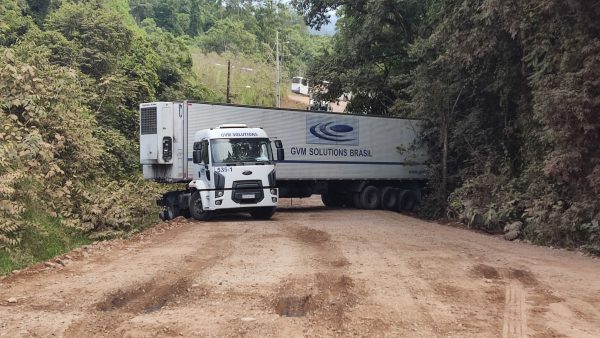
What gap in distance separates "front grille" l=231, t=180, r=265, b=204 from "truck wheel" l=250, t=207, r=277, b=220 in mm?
827

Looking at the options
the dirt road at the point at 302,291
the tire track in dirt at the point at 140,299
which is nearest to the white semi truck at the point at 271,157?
the dirt road at the point at 302,291

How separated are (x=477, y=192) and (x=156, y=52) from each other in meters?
27.8

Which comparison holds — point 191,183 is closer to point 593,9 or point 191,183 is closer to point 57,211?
point 57,211

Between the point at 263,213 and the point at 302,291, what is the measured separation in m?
11.2

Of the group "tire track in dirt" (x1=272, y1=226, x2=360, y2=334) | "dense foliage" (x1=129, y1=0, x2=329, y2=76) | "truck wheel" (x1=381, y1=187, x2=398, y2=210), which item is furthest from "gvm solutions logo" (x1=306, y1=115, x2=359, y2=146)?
"dense foliage" (x1=129, y1=0, x2=329, y2=76)

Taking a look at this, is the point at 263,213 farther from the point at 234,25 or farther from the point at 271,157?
the point at 234,25

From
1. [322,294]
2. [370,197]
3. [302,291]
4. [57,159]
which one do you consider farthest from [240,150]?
[322,294]

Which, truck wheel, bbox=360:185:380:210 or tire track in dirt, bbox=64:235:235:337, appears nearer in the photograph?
tire track in dirt, bbox=64:235:235:337

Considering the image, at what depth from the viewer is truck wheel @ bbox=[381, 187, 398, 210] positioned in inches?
1008

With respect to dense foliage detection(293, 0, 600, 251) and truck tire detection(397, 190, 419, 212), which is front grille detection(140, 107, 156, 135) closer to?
dense foliage detection(293, 0, 600, 251)

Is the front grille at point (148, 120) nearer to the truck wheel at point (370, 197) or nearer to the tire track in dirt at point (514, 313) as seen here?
the truck wheel at point (370, 197)

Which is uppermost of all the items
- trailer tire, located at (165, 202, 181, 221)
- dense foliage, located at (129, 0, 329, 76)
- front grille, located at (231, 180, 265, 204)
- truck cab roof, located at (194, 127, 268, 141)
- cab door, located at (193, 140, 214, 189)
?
dense foliage, located at (129, 0, 329, 76)

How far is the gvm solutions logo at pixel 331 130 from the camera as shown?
23156 millimetres

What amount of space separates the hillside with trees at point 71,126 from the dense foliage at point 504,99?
409 inches
